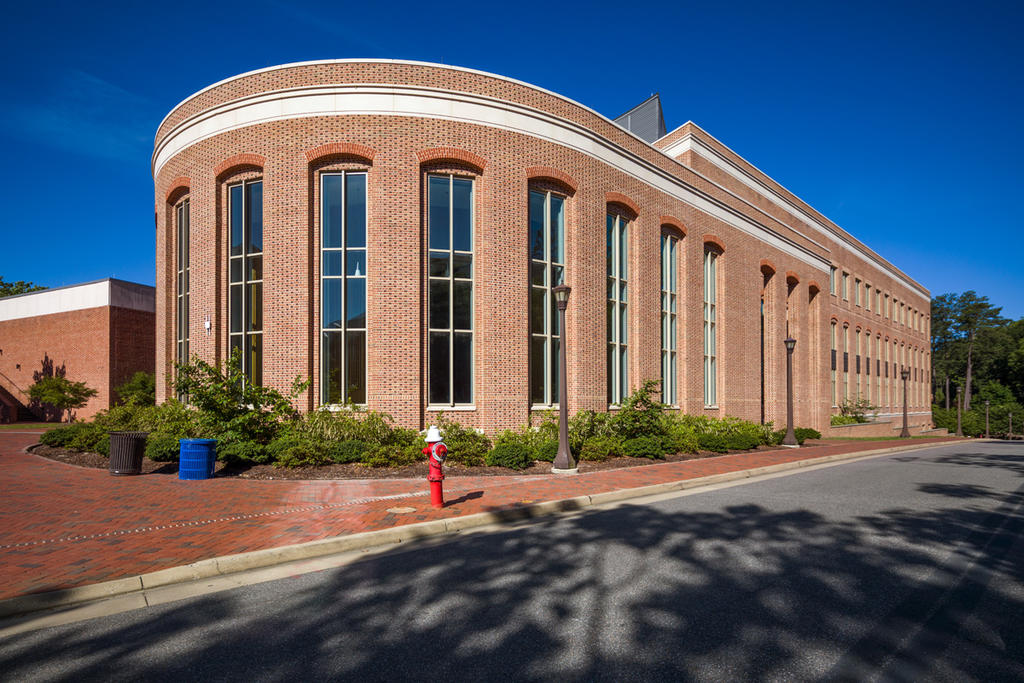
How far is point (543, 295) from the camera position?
A: 17281 mm

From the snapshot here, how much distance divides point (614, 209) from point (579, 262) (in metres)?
3.15

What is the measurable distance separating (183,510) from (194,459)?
317 cm

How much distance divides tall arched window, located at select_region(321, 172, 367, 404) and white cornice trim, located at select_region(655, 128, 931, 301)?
15591 mm

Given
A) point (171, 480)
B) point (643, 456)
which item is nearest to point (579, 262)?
point (643, 456)

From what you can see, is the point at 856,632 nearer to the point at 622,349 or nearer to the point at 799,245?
the point at 622,349

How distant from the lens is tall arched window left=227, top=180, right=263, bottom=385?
53.0 ft

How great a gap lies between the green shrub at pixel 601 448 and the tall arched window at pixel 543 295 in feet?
6.89

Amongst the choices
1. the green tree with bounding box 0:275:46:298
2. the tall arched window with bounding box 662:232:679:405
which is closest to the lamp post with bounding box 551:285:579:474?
the tall arched window with bounding box 662:232:679:405

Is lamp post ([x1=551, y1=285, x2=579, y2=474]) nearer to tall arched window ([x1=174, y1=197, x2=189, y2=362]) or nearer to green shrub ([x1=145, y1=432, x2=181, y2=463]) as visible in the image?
green shrub ([x1=145, y1=432, x2=181, y2=463])

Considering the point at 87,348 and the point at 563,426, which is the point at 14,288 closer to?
the point at 87,348

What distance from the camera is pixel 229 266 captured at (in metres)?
16.7

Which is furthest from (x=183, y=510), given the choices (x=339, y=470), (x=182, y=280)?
(x=182, y=280)

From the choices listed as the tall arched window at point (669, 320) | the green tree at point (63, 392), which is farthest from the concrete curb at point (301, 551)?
the green tree at point (63, 392)

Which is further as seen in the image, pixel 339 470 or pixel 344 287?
pixel 344 287
